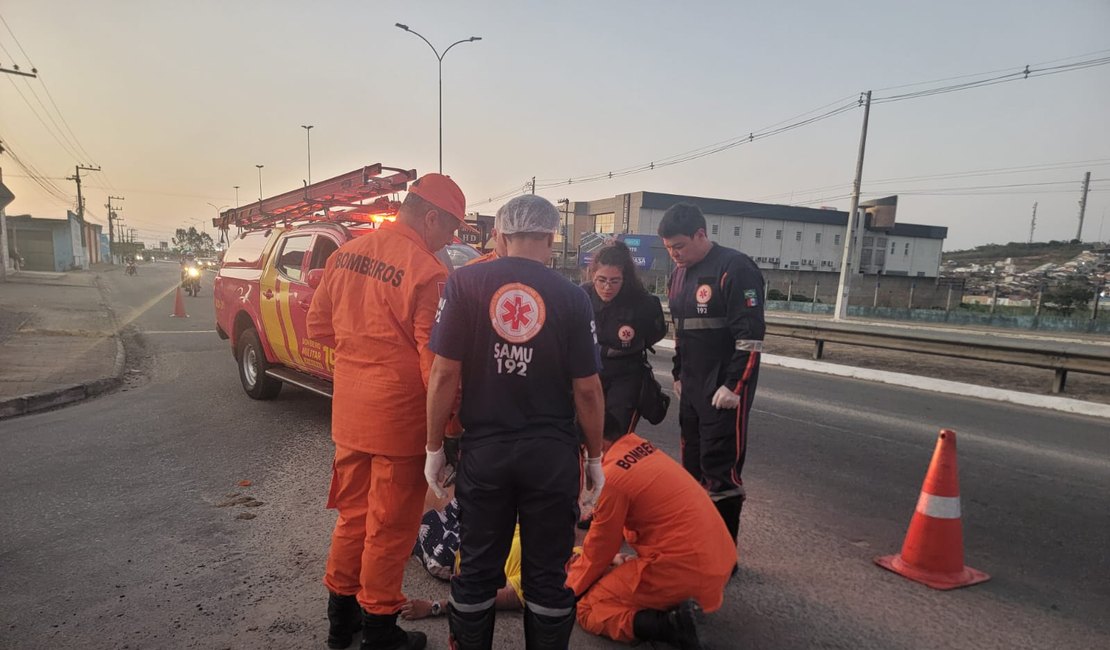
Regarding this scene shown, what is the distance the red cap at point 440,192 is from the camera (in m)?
2.64

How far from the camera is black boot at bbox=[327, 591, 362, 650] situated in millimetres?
2557

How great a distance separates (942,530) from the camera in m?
3.33

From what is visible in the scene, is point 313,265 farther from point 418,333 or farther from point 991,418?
point 991,418

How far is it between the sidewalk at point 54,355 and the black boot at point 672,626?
280 inches

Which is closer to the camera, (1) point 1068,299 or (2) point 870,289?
(1) point 1068,299

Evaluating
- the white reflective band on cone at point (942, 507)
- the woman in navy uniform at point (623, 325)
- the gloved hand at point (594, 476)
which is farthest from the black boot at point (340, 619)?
the white reflective band on cone at point (942, 507)

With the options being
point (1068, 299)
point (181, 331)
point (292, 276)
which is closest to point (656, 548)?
point (292, 276)

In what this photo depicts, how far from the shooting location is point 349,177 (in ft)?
25.4

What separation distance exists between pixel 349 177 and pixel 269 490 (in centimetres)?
468

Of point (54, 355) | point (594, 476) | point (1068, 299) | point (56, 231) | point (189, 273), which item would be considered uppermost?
point (56, 231)

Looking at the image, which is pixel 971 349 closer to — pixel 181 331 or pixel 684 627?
pixel 684 627

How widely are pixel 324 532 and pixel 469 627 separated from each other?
6.59 feet

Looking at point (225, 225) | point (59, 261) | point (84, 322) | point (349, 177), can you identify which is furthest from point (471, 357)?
point (59, 261)

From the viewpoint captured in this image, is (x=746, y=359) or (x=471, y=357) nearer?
(x=471, y=357)
